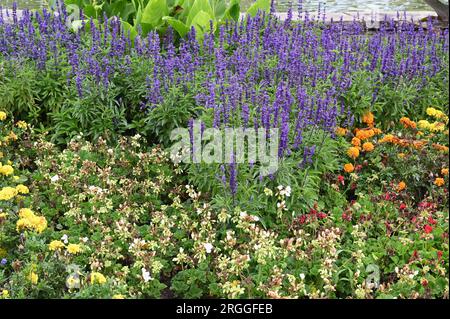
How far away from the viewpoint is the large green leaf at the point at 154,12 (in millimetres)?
5441

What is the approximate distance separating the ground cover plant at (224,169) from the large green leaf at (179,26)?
0.14 metres

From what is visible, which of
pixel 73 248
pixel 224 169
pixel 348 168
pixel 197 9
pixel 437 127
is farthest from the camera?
pixel 197 9

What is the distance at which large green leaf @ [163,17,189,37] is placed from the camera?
538cm

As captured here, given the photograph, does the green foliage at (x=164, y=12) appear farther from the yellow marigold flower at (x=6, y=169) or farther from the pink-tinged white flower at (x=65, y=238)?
the pink-tinged white flower at (x=65, y=238)

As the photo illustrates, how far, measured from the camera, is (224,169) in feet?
11.6

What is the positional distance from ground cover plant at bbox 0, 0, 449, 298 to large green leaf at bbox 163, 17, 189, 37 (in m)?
0.14

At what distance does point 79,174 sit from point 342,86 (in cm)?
182

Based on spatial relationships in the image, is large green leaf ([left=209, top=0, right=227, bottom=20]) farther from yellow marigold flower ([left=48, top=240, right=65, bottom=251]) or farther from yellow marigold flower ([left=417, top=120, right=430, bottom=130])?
yellow marigold flower ([left=48, top=240, right=65, bottom=251])

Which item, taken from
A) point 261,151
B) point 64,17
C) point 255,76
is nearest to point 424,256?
point 261,151

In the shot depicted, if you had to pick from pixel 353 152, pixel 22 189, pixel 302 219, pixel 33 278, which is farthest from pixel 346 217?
pixel 22 189

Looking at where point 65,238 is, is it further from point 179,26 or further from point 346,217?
point 179,26

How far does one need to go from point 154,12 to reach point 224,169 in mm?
2446

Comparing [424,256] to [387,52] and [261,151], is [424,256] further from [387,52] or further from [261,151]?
[387,52]

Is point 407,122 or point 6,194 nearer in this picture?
point 6,194
